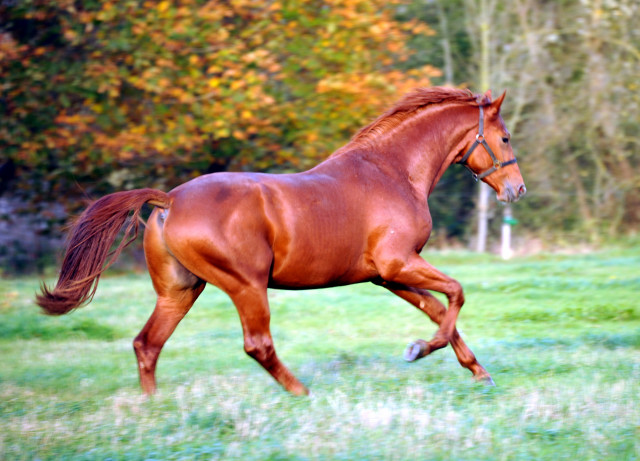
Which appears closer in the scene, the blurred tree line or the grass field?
the grass field

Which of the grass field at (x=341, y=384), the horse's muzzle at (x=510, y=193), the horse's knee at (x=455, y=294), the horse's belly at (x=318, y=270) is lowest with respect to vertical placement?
the grass field at (x=341, y=384)

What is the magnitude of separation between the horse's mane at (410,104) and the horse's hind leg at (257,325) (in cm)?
157

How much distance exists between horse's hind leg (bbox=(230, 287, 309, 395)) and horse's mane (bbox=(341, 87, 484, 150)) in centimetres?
157

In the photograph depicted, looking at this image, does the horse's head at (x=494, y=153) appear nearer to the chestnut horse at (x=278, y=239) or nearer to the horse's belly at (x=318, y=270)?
the chestnut horse at (x=278, y=239)

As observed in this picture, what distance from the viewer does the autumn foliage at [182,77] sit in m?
13.8

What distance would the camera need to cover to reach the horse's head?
20.4 ft

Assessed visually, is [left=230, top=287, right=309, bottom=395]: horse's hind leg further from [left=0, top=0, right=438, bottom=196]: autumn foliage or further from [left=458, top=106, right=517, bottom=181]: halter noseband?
[left=0, top=0, right=438, bottom=196]: autumn foliage

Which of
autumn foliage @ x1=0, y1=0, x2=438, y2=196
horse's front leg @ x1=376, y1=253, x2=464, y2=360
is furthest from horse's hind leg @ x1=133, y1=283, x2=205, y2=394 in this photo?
autumn foliage @ x1=0, y1=0, x2=438, y2=196

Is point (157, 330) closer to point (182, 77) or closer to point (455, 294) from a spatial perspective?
point (455, 294)

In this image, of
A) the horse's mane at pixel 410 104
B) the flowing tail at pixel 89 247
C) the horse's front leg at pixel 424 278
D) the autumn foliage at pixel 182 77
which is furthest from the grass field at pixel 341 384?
the autumn foliage at pixel 182 77

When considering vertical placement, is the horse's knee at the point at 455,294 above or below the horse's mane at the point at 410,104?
below

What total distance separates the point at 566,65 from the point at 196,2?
891cm

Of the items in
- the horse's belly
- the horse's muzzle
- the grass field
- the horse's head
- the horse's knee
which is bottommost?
the grass field

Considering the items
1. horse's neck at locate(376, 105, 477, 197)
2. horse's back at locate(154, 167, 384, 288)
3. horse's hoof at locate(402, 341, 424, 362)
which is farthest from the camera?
horse's neck at locate(376, 105, 477, 197)
